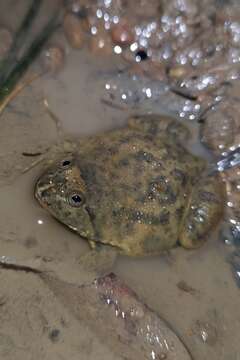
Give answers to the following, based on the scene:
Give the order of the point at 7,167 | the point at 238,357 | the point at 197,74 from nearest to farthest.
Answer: the point at 238,357 < the point at 7,167 < the point at 197,74

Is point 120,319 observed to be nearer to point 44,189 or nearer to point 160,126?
point 44,189

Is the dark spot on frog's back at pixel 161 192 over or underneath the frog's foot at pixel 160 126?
underneath

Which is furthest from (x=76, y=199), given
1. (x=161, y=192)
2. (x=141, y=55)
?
(x=141, y=55)

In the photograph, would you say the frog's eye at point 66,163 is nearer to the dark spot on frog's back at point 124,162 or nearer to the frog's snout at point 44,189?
the frog's snout at point 44,189

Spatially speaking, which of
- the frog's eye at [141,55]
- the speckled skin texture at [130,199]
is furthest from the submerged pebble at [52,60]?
the speckled skin texture at [130,199]

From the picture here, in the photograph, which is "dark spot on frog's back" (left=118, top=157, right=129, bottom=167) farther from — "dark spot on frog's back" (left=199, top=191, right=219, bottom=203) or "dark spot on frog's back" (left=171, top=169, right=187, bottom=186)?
"dark spot on frog's back" (left=199, top=191, right=219, bottom=203)

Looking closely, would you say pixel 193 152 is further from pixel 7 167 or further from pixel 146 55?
pixel 7 167

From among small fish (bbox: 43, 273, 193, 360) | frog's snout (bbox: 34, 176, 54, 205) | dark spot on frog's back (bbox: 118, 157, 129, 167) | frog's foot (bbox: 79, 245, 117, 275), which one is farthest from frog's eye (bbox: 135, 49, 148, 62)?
small fish (bbox: 43, 273, 193, 360)

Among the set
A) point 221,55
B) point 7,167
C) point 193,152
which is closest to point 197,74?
point 221,55

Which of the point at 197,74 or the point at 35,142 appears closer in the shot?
the point at 35,142
